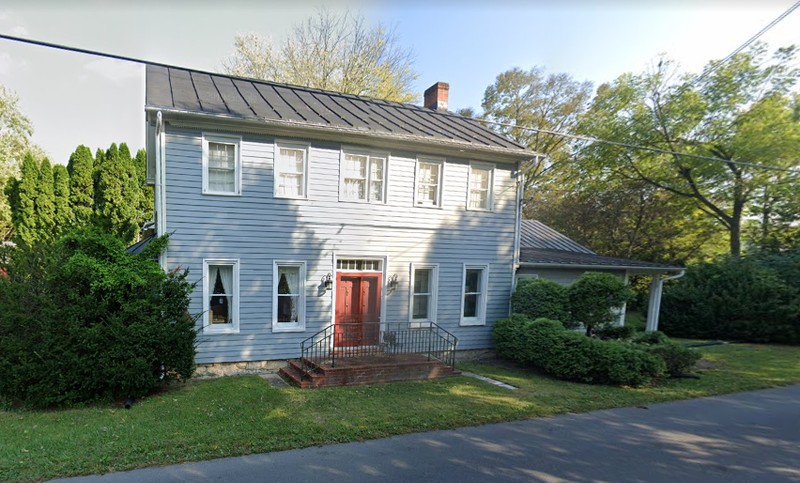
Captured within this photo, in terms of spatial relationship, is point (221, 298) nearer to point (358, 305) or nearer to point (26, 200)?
point (358, 305)

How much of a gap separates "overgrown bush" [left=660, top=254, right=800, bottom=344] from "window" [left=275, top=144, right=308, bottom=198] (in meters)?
17.7

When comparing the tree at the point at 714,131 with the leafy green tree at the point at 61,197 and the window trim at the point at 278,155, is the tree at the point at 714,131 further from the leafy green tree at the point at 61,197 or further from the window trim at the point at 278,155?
the leafy green tree at the point at 61,197

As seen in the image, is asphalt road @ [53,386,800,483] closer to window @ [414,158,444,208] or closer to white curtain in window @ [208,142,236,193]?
white curtain in window @ [208,142,236,193]

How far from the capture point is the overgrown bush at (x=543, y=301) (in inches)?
430

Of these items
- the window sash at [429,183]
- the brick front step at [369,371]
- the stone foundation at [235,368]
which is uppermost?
the window sash at [429,183]

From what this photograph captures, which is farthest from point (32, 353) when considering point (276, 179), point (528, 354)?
point (528, 354)

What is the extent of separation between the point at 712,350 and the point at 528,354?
28.0 feet

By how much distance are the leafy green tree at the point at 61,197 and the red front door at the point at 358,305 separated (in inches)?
590

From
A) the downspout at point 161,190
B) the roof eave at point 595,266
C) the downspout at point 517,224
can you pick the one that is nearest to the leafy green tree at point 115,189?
the downspout at point 161,190

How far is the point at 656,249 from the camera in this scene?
23.7 m

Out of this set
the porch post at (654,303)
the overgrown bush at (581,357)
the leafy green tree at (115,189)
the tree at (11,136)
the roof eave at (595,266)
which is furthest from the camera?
the tree at (11,136)

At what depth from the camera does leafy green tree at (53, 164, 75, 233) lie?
56.0 ft

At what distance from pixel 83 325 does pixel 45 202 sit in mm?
14289

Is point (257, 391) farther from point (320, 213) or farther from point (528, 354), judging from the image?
point (528, 354)
